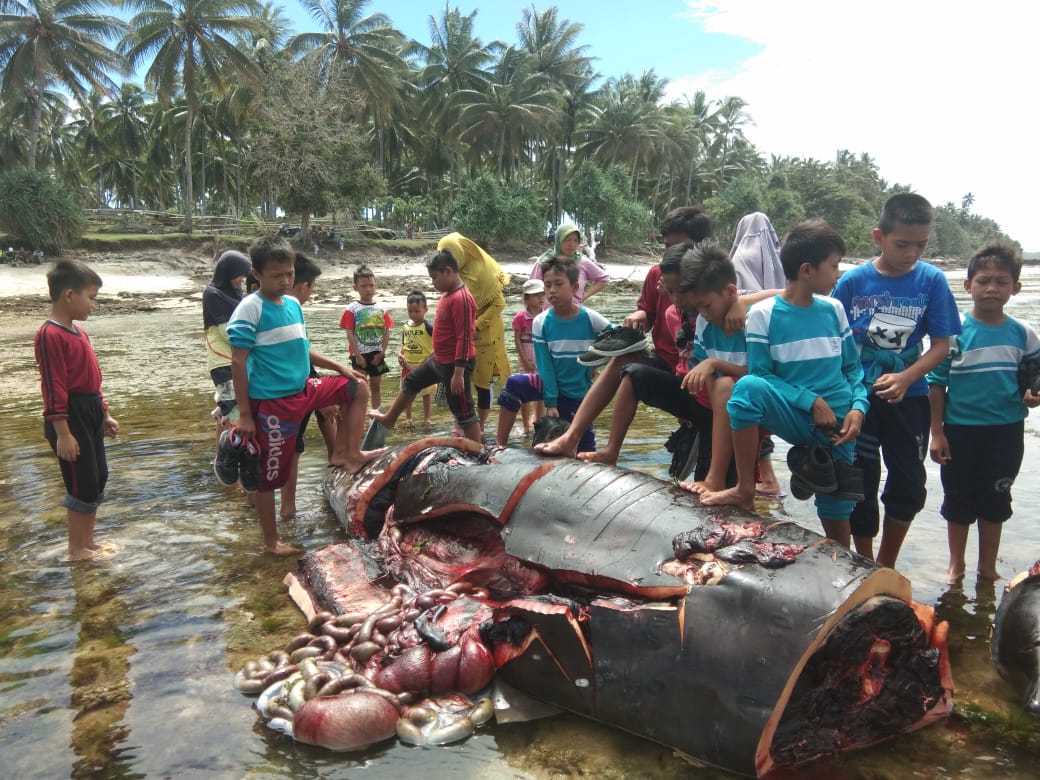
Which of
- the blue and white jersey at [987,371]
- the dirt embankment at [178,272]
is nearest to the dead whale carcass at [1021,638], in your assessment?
the blue and white jersey at [987,371]

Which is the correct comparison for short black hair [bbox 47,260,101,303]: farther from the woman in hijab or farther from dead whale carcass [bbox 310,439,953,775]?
dead whale carcass [bbox 310,439,953,775]

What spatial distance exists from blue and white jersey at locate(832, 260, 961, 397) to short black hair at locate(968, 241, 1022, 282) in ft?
0.89

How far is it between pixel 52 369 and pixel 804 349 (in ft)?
13.5

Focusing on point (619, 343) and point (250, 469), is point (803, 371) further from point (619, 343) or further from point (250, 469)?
point (250, 469)

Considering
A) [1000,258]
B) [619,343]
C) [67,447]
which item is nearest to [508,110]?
[619,343]

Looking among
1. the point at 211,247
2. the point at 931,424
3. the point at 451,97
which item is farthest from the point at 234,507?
the point at 451,97


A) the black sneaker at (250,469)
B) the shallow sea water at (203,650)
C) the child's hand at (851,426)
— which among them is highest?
the child's hand at (851,426)

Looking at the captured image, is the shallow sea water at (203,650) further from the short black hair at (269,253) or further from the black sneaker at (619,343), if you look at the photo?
the short black hair at (269,253)

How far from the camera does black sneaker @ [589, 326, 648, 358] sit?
4.94 meters

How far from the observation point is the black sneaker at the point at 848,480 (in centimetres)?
365

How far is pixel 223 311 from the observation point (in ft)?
19.6

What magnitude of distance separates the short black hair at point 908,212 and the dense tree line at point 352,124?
37.4 metres

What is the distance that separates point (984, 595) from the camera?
4062 millimetres

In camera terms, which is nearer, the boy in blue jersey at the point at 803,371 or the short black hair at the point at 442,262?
the boy in blue jersey at the point at 803,371
